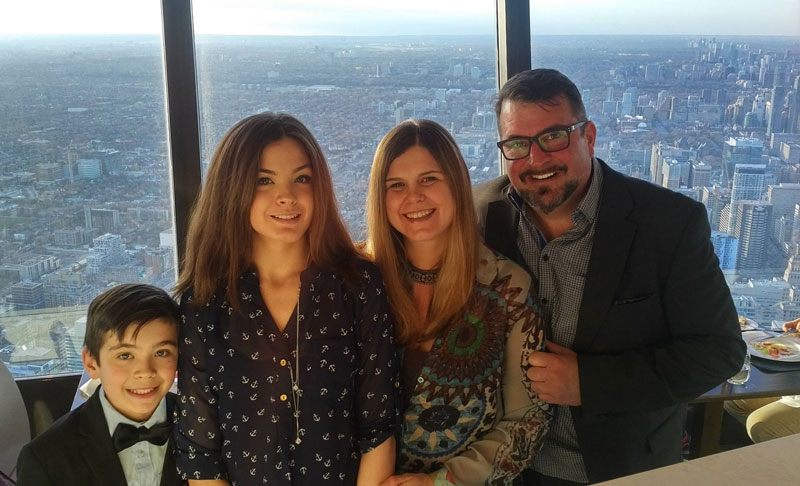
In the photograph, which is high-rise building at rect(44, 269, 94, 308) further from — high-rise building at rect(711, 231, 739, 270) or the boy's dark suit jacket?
high-rise building at rect(711, 231, 739, 270)

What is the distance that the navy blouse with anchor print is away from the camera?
1590mm

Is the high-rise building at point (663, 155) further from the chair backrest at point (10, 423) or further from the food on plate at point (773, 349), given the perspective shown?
the chair backrest at point (10, 423)

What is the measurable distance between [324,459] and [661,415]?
101 centimetres

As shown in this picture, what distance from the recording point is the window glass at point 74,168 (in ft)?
9.22

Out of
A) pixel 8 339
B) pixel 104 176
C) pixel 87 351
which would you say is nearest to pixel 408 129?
pixel 87 351

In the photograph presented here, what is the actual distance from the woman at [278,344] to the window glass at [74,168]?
1.40 m

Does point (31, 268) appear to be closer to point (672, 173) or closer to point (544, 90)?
point (544, 90)

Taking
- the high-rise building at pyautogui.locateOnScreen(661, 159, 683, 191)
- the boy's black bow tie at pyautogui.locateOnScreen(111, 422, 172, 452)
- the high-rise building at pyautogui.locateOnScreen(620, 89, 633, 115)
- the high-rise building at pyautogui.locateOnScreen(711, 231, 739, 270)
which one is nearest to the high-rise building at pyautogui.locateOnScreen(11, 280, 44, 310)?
the boy's black bow tie at pyautogui.locateOnScreen(111, 422, 172, 452)

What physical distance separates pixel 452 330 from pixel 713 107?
7.36 feet

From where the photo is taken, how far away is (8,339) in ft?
9.72

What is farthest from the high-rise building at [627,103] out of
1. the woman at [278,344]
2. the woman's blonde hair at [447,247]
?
the woman at [278,344]

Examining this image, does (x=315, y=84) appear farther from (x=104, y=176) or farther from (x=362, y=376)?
(x=362, y=376)

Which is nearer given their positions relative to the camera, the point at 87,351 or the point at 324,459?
the point at 324,459

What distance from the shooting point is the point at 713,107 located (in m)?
3.30
